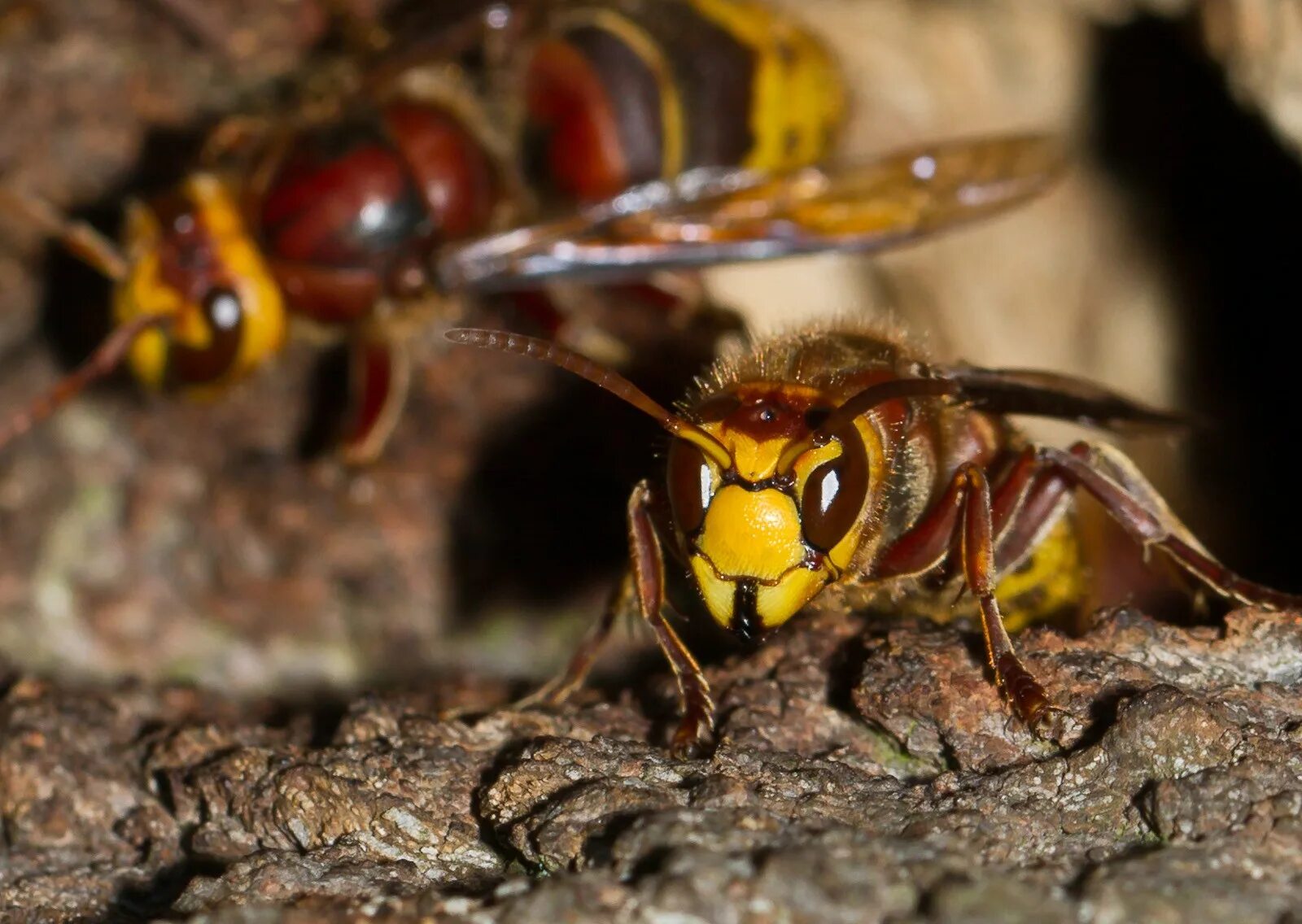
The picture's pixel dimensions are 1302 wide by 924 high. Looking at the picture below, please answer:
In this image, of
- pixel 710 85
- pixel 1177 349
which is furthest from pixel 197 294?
pixel 1177 349

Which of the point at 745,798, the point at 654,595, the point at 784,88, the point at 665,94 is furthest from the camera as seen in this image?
the point at 784,88

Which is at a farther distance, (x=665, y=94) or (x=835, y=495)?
(x=665, y=94)

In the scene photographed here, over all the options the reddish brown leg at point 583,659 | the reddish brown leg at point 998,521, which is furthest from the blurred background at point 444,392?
the reddish brown leg at point 583,659

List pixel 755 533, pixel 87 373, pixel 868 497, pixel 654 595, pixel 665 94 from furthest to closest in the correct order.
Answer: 1. pixel 665 94
2. pixel 87 373
3. pixel 654 595
4. pixel 868 497
5. pixel 755 533

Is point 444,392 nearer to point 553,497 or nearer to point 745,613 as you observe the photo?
point 553,497

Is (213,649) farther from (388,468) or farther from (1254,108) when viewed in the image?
(1254,108)

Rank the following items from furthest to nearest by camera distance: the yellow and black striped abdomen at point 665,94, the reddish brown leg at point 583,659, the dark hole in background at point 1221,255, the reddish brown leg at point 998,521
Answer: the dark hole in background at point 1221,255
the yellow and black striped abdomen at point 665,94
the reddish brown leg at point 583,659
the reddish brown leg at point 998,521

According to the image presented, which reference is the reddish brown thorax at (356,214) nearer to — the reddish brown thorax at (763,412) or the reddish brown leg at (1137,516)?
the reddish brown thorax at (763,412)
